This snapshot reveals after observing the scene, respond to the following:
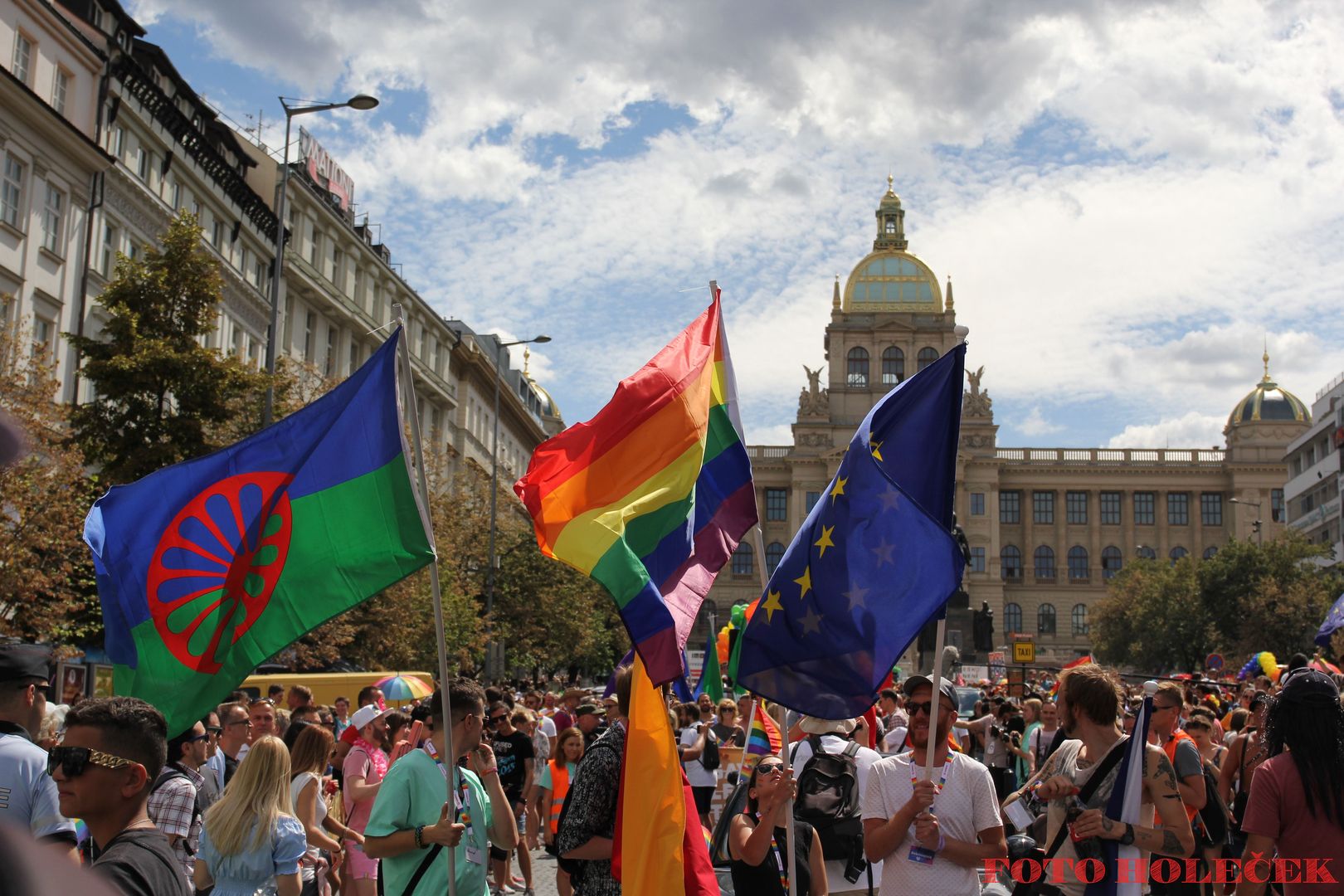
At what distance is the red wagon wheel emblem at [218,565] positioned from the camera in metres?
6.70

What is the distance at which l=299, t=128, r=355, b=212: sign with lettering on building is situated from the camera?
163 ft

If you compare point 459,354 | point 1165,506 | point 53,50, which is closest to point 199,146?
point 53,50

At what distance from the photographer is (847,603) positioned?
6.76m

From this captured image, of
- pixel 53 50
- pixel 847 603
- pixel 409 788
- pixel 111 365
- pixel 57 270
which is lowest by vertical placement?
pixel 409 788

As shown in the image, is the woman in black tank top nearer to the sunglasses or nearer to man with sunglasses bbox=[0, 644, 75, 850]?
man with sunglasses bbox=[0, 644, 75, 850]

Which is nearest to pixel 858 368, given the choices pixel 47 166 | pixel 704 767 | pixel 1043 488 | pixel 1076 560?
pixel 1043 488

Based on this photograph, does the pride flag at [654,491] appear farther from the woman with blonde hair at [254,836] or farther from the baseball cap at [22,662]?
the baseball cap at [22,662]

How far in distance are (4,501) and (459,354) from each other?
4583 cm

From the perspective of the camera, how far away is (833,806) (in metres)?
7.17

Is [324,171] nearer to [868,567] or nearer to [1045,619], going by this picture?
[868,567]

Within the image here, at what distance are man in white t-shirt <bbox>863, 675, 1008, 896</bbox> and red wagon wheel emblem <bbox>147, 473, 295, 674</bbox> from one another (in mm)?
2964

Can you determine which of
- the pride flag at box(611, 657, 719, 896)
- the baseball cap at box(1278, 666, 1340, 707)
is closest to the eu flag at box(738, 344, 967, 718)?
the pride flag at box(611, 657, 719, 896)

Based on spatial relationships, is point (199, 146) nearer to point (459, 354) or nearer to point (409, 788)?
point (459, 354)

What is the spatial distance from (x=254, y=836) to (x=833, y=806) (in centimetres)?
272
